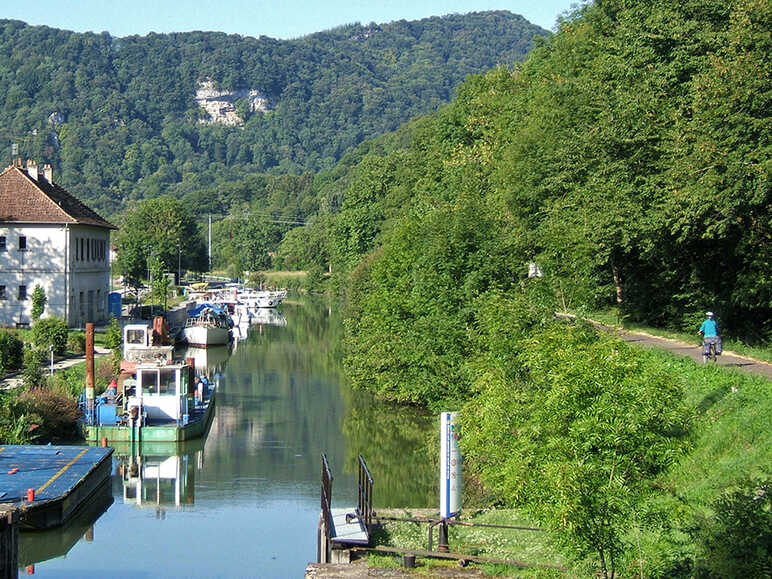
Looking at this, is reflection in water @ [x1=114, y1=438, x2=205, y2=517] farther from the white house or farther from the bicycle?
the white house

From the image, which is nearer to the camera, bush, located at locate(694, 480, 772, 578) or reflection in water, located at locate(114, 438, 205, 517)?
bush, located at locate(694, 480, 772, 578)

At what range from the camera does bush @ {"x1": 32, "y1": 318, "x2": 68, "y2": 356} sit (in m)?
47.2

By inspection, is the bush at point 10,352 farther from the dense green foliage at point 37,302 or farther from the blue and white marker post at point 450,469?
the blue and white marker post at point 450,469

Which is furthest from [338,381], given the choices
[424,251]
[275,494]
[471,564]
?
[471,564]

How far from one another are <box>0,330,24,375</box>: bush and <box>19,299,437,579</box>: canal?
7.73 meters

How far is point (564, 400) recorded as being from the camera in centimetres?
1447

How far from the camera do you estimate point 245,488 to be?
29.8 m

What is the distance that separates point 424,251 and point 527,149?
8110 millimetres

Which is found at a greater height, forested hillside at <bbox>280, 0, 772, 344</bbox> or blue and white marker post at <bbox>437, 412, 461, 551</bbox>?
forested hillside at <bbox>280, 0, 772, 344</bbox>

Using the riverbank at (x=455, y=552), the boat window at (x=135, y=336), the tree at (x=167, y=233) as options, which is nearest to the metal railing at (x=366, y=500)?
the riverbank at (x=455, y=552)

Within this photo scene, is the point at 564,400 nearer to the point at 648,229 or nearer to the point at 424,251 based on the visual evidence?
the point at 648,229

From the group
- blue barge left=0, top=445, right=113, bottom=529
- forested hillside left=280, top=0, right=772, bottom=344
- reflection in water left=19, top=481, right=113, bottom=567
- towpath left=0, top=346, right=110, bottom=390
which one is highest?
forested hillside left=280, top=0, right=772, bottom=344

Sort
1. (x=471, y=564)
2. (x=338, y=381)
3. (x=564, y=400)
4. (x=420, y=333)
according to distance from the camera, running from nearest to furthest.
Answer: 1. (x=564, y=400)
2. (x=471, y=564)
3. (x=420, y=333)
4. (x=338, y=381)

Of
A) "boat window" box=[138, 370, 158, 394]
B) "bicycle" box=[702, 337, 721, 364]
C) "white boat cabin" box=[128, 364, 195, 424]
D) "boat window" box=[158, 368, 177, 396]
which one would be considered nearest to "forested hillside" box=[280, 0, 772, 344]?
"bicycle" box=[702, 337, 721, 364]
